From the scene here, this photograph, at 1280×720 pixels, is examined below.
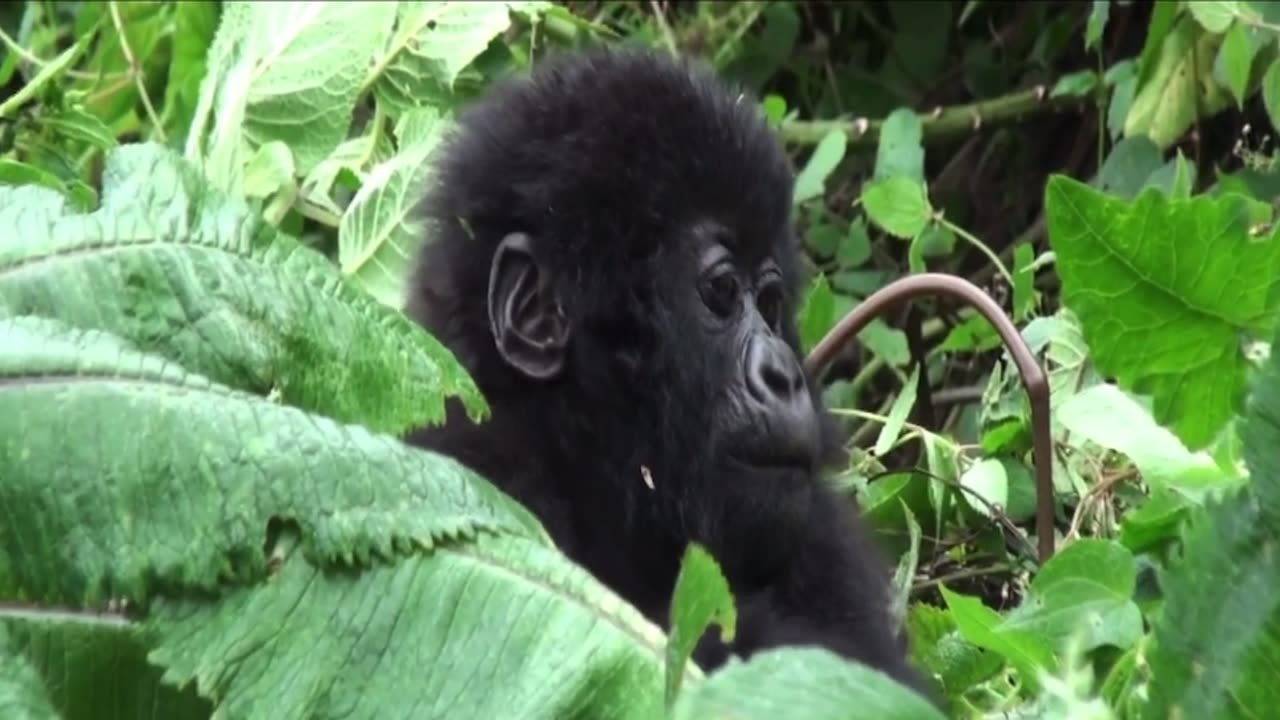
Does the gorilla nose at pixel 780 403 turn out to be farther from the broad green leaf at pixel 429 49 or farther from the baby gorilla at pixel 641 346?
the broad green leaf at pixel 429 49

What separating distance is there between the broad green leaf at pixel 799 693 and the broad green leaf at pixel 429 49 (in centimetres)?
127

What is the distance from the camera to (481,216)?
1.31 meters

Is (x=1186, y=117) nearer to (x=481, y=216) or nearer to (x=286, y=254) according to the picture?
(x=481, y=216)

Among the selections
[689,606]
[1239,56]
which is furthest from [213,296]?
[1239,56]

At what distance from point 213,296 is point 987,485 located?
64 centimetres

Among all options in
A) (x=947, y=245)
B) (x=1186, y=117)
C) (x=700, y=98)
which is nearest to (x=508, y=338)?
(x=700, y=98)

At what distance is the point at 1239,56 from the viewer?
167cm

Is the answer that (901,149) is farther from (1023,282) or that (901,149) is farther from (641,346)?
(641,346)

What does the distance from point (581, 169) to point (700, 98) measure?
11cm

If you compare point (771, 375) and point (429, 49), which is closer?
point (771, 375)

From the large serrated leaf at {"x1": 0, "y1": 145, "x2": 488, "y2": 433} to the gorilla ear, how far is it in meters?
0.40

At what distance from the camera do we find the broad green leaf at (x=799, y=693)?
0.55m

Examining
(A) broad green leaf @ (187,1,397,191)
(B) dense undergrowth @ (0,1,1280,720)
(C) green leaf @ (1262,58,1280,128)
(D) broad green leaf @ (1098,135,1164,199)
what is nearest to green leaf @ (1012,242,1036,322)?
(B) dense undergrowth @ (0,1,1280,720)

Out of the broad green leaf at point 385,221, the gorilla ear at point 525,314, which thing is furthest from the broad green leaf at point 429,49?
the gorilla ear at point 525,314
